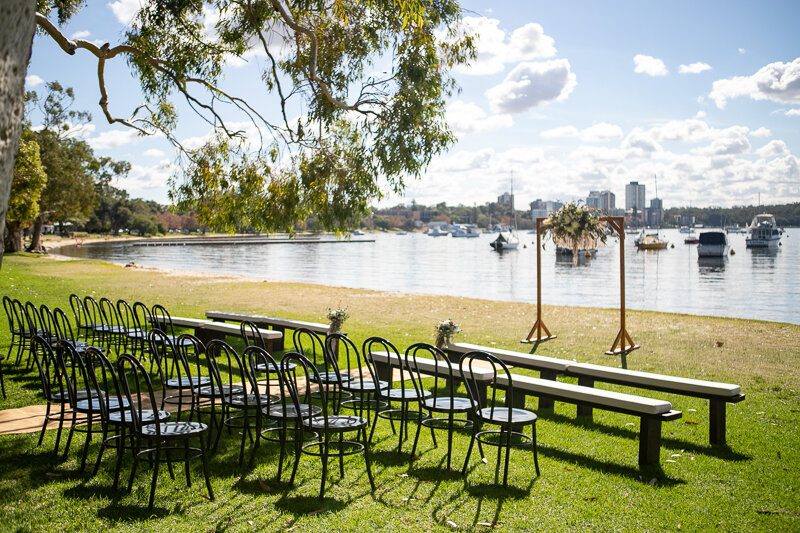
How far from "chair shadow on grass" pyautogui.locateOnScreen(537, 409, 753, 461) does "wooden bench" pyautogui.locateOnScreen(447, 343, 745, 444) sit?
0.57 ft

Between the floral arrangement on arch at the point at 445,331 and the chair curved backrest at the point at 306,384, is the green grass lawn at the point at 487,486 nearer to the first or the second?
the chair curved backrest at the point at 306,384

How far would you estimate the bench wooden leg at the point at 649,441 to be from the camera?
6312mm

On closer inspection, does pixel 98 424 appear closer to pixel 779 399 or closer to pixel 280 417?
pixel 280 417

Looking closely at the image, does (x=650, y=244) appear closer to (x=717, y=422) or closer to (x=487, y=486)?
(x=717, y=422)

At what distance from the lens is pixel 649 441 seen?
6.32m

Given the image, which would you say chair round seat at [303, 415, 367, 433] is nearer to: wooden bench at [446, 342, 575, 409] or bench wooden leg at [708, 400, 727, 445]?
wooden bench at [446, 342, 575, 409]

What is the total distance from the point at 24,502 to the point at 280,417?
2024 millimetres

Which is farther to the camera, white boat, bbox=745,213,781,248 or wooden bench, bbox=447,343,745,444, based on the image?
white boat, bbox=745,213,781,248

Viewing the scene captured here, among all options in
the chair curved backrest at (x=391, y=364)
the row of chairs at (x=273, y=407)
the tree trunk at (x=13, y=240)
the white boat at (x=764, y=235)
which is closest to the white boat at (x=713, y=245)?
the white boat at (x=764, y=235)

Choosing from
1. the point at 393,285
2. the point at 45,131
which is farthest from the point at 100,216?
the point at 393,285

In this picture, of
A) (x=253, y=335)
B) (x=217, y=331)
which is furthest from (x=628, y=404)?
(x=217, y=331)

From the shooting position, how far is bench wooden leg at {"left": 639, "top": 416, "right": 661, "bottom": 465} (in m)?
6.31

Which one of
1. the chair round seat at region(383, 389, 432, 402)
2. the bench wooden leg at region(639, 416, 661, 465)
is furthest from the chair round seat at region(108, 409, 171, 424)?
the bench wooden leg at region(639, 416, 661, 465)

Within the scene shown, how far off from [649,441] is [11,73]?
5959 mm
